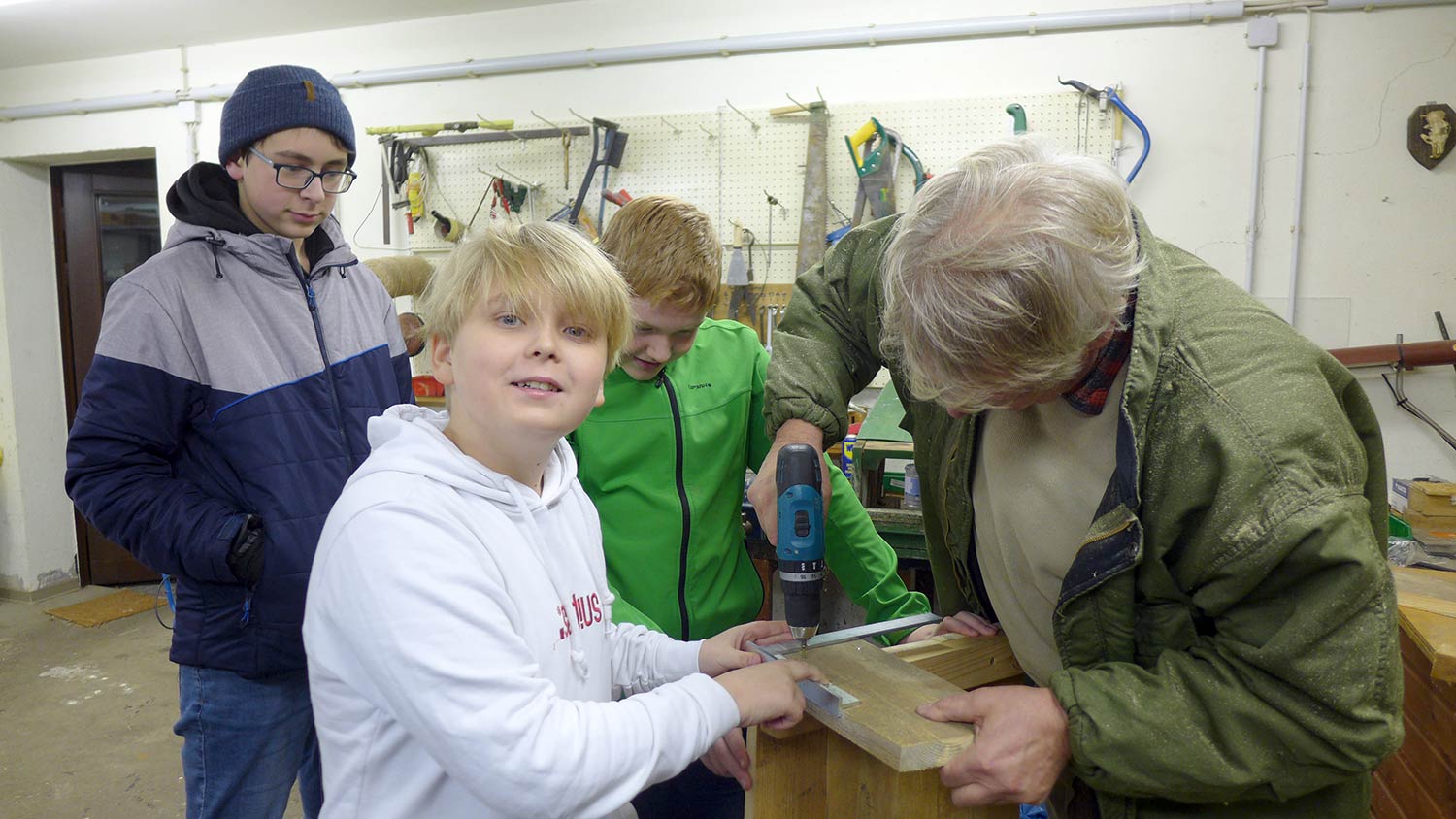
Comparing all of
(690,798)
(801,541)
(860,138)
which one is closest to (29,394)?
(860,138)

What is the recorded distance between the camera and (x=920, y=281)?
104 centimetres

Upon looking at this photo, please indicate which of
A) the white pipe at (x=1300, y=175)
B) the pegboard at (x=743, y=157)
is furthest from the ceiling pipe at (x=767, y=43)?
the pegboard at (x=743, y=157)

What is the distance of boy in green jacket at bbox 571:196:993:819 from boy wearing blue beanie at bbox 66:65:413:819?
626 mm

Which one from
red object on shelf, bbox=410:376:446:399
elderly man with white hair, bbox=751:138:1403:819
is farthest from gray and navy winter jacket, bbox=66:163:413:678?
red object on shelf, bbox=410:376:446:399

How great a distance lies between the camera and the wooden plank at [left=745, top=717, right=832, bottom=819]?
119cm

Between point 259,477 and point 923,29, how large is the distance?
10.2ft

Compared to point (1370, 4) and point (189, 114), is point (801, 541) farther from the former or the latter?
point (189, 114)

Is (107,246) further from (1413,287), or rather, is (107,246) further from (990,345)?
(1413,287)

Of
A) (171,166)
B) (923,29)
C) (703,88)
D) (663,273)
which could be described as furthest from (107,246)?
(663,273)

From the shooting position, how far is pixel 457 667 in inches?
35.7

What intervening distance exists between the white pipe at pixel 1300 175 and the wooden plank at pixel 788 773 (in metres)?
3.14

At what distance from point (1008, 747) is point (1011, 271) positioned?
20.7 inches

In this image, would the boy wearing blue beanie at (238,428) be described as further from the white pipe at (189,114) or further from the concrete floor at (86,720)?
the white pipe at (189,114)

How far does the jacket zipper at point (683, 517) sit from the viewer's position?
5.39 feet
